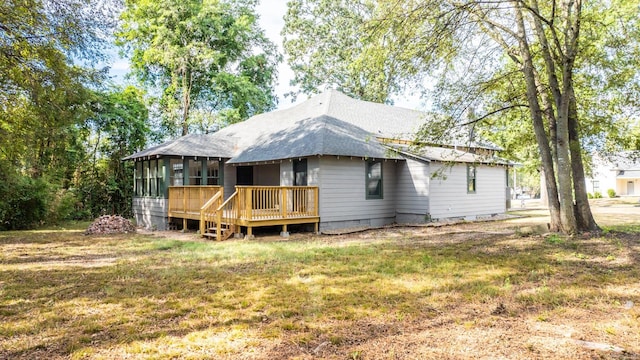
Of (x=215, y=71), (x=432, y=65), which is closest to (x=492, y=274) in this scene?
(x=432, y=65)

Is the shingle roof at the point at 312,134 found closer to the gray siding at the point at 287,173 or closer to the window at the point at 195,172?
the gray siding at the point at 287,173

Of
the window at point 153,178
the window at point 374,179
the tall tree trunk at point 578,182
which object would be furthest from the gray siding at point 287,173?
the tall tree trunk at point 578,182

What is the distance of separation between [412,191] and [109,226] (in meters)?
10.8

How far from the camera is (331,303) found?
15.8 ft

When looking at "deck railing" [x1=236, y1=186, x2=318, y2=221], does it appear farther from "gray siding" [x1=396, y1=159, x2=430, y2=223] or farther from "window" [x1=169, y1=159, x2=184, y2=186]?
"window" [x1=169, y1=159, x2=184, y2=186]

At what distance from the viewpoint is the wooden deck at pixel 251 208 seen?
37.0 feet

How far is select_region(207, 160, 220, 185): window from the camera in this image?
15844 millimetres

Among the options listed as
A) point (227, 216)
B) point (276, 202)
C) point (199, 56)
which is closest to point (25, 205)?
point (227, 216)

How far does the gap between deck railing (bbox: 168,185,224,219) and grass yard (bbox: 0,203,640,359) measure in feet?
13.1

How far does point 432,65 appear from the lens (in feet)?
33.9

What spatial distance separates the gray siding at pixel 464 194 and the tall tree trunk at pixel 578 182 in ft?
12.3

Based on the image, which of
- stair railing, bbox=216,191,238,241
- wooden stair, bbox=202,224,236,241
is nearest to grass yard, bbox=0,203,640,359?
stair railing, bbox=216,191,238,241

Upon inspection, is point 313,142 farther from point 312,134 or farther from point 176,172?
point 176,172

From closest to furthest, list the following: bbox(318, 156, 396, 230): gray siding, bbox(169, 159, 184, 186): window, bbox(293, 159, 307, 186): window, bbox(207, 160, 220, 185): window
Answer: bbox(318, 156, 396, 230): gray siding, bbox(293, 159, 307, 186): window, bbox(169, 159, 184, 186): window, bbox(207, 160, 220, 185): window
